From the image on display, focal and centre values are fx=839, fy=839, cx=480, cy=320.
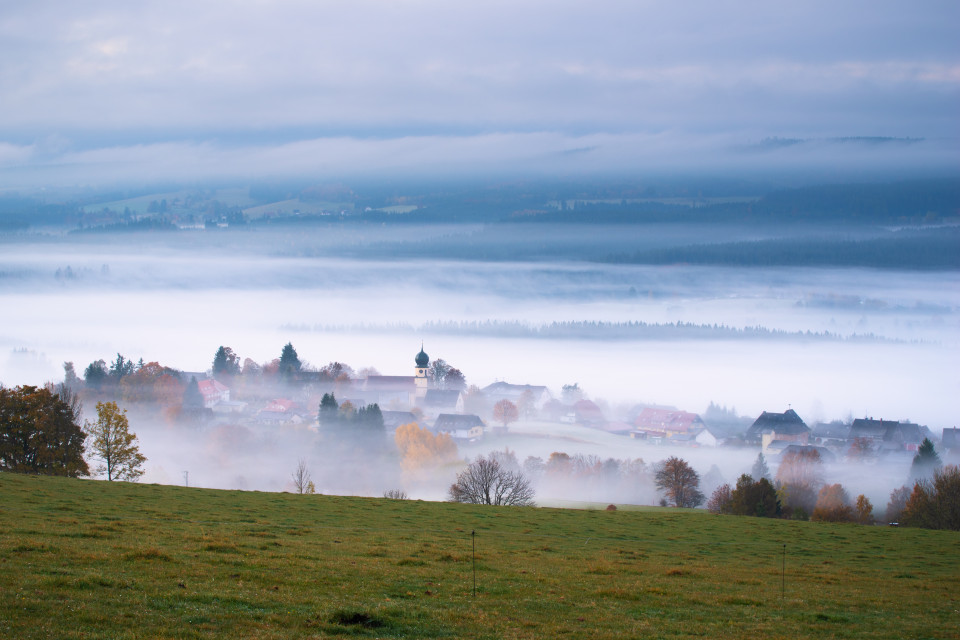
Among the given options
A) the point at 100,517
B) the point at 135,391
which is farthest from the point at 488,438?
the point at 100,517

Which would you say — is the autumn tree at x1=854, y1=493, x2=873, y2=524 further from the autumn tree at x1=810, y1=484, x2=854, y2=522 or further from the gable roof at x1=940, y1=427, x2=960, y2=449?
the gable roof at x1=940, y1=427, x2=960, y2=449

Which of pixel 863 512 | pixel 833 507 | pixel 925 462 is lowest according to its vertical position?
pixel 863 512

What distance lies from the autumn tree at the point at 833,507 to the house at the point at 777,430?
238 ft

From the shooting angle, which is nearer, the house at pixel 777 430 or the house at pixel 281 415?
the house at pixel 777 430

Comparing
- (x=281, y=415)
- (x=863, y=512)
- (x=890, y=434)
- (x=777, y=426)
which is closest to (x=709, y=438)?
(x=777, y=426)

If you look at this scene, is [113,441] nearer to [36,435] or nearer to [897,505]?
[36,435]

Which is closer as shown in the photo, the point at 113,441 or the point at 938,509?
the point at 938,509

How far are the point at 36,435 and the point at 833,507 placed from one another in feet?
245

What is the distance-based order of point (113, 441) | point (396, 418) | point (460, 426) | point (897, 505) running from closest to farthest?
point (113, 441) < point (897, 505) < point (460, 426) < point (396, 418)

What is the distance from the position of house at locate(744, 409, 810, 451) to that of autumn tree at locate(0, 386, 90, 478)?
Answer: 149m

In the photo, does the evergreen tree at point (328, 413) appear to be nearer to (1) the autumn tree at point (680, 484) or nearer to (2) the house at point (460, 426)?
(2) the house at point (460, 426)

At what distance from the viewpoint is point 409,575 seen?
2317cm

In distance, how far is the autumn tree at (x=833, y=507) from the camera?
77.3 metres

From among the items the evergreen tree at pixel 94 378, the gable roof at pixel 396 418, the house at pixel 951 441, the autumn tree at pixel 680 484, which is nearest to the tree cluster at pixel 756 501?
the autumn tree at pixel 680 484
